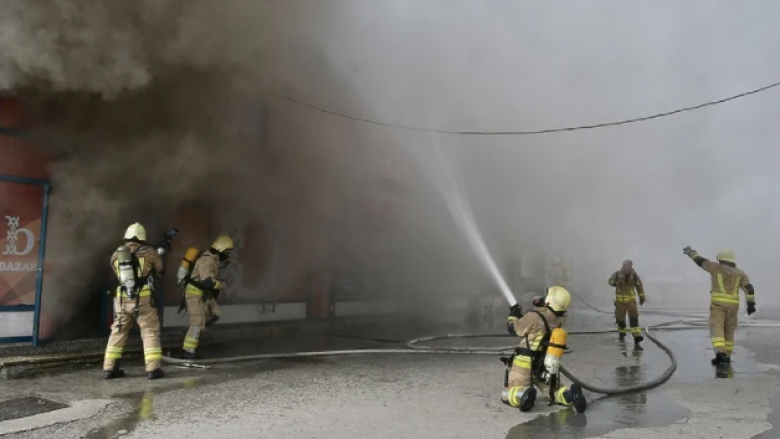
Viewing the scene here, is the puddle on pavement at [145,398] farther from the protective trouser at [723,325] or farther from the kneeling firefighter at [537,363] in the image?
the protective trouser at [723,325]

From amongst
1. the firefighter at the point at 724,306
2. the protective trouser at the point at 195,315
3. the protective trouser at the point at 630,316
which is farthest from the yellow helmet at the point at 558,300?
the protective trouser at the point at 630,316

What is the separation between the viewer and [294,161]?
360 inches

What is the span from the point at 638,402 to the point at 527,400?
1291mm

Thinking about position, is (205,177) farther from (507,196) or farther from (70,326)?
(507,196)

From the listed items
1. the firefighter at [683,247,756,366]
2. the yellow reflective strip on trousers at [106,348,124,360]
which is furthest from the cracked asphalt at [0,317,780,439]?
the firefighter at [683,247,756,366]

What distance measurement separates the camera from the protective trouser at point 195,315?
6.38 metres

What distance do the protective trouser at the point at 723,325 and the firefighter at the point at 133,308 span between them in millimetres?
6601

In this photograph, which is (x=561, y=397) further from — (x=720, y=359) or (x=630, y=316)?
(x=630, y=316)

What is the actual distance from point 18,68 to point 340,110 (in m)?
4.74

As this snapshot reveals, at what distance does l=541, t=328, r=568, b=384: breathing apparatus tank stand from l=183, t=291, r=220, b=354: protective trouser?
12.8 ft

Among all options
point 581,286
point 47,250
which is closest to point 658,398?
point 47,250

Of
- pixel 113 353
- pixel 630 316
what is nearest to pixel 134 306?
pixel 113 353

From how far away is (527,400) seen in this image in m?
4.40

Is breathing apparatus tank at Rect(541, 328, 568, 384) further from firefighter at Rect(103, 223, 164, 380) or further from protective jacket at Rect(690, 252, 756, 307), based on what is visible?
protective jacket at Rect(690, 252, 756, 307)
